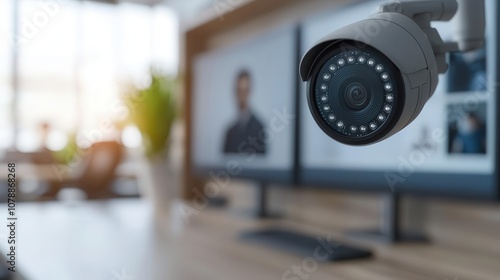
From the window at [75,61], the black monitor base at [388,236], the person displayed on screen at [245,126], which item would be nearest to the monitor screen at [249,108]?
the person displayed on screen at [245,126]

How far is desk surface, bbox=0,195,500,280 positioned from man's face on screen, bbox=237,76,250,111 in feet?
1.07

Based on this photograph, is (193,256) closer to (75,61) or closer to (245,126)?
(245,126)

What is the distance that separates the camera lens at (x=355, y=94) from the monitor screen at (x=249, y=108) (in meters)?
0.75

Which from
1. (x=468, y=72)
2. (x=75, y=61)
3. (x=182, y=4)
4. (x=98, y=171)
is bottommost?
(x=98, y=171)

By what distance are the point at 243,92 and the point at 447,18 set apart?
3.07ft

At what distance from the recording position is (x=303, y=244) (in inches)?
39.7

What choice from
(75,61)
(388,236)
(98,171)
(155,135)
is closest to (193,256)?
(388,236)

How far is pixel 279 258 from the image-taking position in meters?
0.92

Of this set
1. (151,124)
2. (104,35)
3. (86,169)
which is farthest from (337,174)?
(104,35)

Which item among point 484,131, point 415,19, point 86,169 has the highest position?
point 415,19

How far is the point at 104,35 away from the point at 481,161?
20.3ft

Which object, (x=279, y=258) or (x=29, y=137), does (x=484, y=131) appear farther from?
(x=29, y=137)

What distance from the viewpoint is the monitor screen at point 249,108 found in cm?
127

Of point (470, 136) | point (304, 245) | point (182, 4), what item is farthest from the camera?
point (182, 4)
